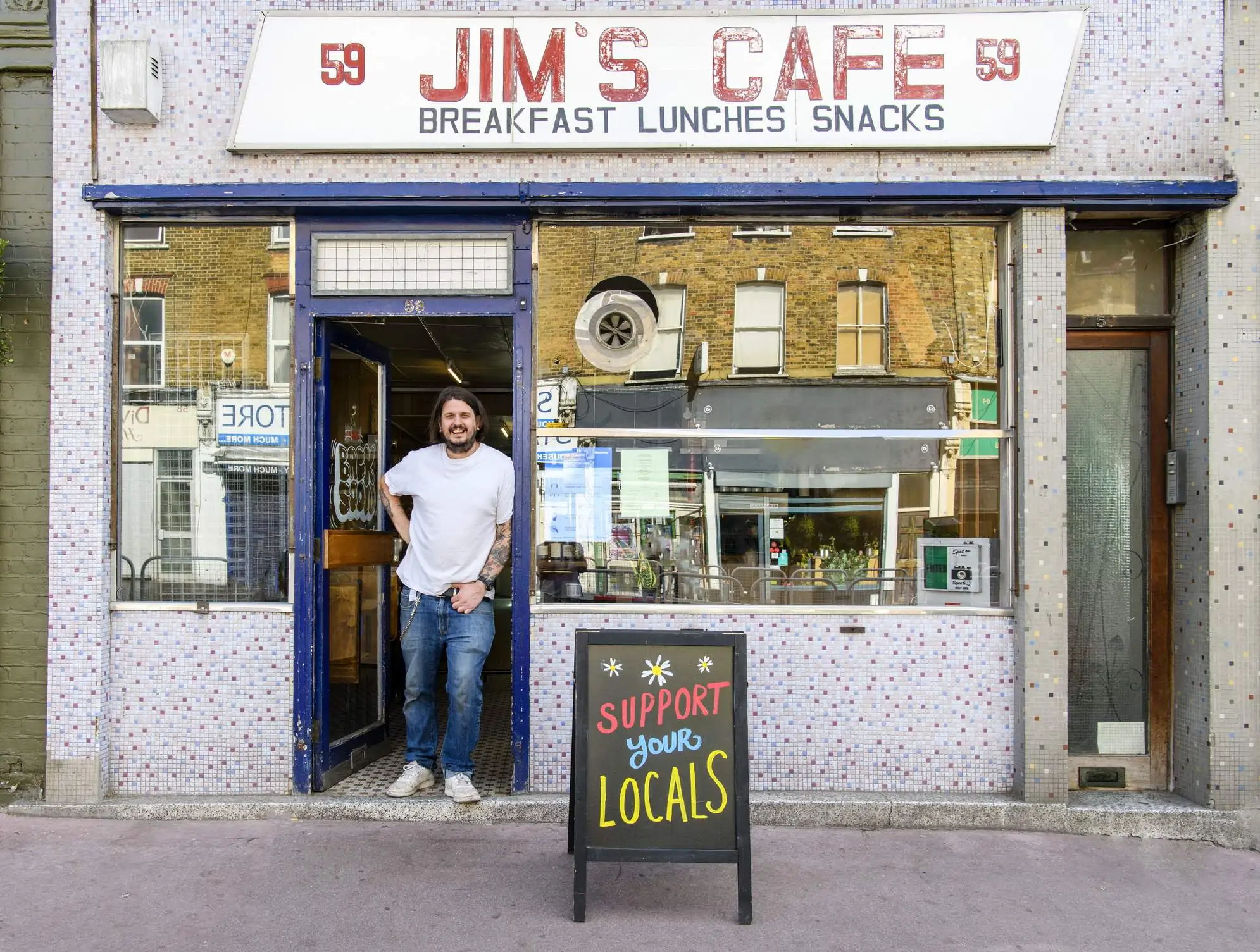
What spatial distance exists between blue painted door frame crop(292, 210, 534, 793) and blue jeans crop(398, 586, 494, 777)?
0.23 meters

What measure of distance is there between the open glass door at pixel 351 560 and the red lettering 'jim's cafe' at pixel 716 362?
0.23 feet

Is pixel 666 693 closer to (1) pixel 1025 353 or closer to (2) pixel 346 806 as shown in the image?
(2) pixel 346 806

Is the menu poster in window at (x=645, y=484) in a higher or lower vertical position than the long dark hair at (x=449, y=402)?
lower

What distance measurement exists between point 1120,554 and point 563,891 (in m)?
3.69

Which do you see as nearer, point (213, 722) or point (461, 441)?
point (461, 441)

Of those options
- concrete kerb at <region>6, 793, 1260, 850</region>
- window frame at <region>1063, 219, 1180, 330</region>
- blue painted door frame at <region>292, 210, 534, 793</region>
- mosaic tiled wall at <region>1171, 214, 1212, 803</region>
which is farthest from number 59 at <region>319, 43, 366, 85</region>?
mosaic tiled wall at <region>1171, 214, 1212, 803</region>

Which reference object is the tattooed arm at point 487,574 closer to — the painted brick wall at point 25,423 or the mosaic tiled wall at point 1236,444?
the painted brick wall at point 25,423

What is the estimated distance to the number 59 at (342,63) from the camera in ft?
16.7

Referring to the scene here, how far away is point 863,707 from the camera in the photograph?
16.7 feet

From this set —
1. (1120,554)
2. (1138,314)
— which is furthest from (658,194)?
(1120,554)

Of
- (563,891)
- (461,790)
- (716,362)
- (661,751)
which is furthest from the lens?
(716,362)

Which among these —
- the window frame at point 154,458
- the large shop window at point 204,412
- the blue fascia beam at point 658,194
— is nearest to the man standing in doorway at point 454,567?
the window frame at point 154,458

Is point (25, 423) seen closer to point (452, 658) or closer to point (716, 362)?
point (452, 658)

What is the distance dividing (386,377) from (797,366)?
9.08ft
